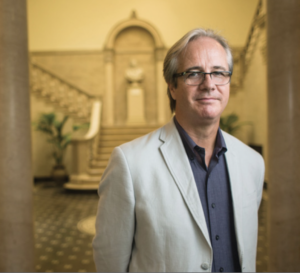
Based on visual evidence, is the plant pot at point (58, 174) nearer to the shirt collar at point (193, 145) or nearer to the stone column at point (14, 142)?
the stone column at point (14, 142)

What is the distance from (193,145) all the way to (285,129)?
142cm

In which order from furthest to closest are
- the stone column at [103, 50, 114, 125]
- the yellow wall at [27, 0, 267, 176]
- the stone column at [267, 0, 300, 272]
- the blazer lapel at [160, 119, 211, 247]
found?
the stone column at [103, 50, 114, 125], the yellow wall at [27, 0, 267, 176], the stone column at [267, 0, 300, 272], the blazer lapel at [160, 119, 211, 247]

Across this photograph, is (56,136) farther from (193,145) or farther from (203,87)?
(203,87)

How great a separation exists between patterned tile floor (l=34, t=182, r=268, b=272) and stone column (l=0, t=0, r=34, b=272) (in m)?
1.14

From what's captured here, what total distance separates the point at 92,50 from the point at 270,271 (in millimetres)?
10464

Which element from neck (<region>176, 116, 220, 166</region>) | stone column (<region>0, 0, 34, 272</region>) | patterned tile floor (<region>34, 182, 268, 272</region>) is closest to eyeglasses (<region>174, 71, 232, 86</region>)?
neck (<region>176, 116, 220, 166</region>)

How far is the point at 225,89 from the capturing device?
152cm

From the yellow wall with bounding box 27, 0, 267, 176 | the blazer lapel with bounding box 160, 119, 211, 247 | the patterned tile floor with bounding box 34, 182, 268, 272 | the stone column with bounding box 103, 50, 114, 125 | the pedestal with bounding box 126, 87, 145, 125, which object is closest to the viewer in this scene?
the blazer lapel with bounding box 160, 119, 211, 247

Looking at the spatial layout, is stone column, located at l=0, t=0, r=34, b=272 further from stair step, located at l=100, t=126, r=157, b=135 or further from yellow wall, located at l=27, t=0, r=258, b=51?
yellow wall, located at l=27, t=0, r=258, b=51

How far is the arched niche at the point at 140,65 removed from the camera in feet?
38.9

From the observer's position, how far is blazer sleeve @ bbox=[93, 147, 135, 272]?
4.75 ft

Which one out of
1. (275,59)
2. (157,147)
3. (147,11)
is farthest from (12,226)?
(147,11)

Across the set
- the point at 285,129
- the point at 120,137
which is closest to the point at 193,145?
the point at 285,129

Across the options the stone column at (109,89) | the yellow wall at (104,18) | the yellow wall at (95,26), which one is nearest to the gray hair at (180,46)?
the yellow wall at (95,26)
